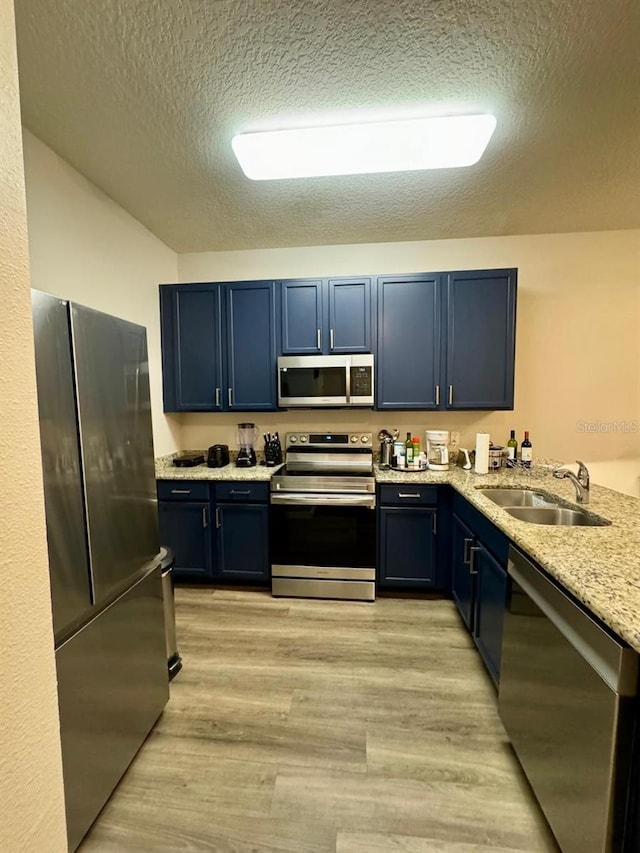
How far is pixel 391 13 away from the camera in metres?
1.25

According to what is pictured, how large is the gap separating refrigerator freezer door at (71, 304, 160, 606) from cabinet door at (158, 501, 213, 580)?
120 cm

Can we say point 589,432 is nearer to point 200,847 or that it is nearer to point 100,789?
point 200,847

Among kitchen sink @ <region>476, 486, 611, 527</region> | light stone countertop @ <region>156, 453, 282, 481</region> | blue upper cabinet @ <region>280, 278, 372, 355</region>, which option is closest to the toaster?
light stone countertop @ <region>156, 453, 282, 481</region>

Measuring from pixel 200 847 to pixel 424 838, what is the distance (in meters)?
0.74

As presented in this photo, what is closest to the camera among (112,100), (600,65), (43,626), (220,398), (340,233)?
(43,626)

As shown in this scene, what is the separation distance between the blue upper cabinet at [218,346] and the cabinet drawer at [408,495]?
1.15 m

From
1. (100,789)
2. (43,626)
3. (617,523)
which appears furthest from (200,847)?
(617,523)

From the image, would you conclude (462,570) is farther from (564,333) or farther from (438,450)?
(564,333)

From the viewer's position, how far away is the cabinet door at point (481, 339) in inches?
108

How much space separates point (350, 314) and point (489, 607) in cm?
216

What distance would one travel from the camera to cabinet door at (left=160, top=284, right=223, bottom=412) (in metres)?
→ 3.03

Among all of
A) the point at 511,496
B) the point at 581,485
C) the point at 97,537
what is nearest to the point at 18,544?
the point at 97,537

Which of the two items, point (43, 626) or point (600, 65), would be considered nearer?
point (43, 626)

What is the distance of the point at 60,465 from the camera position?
109cm
